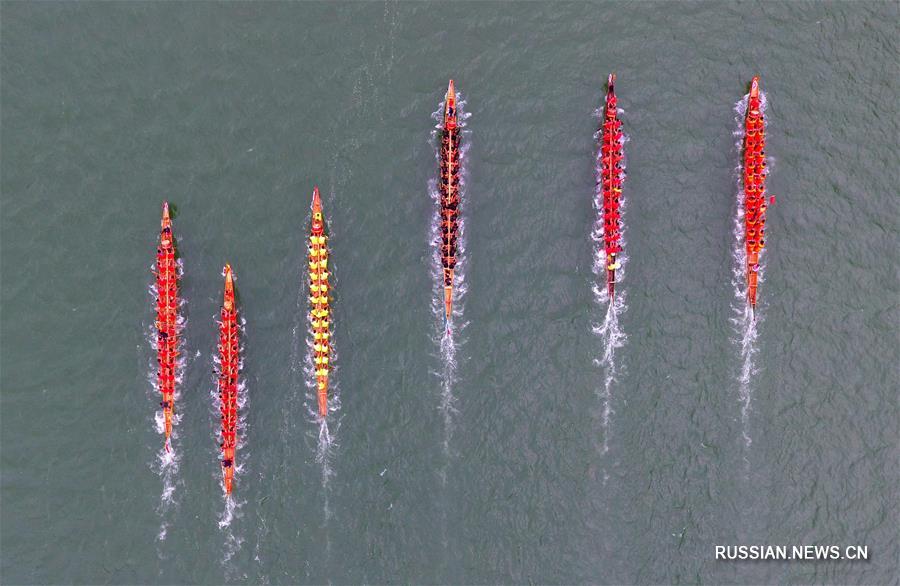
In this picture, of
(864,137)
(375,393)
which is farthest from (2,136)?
(864,137)

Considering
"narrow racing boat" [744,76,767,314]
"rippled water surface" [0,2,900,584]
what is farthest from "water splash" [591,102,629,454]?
"narrow racing boat" [744,76,767,314]

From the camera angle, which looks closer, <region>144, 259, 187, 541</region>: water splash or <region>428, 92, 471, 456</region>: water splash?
<region>428, 92, 471, 456</region>: water splash

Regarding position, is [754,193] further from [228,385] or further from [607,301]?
[228,385]

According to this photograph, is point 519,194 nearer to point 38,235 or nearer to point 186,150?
point 186,150

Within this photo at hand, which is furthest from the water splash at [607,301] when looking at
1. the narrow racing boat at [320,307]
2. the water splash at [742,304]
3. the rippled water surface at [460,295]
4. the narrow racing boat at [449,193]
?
the narrow racing boat at [320,307]

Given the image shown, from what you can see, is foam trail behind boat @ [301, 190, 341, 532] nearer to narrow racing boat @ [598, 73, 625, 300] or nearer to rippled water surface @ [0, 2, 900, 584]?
rippled water surface @ [0, 2, 900, 584]

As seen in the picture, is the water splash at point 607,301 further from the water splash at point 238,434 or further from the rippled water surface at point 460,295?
the water splash at point 238,434
